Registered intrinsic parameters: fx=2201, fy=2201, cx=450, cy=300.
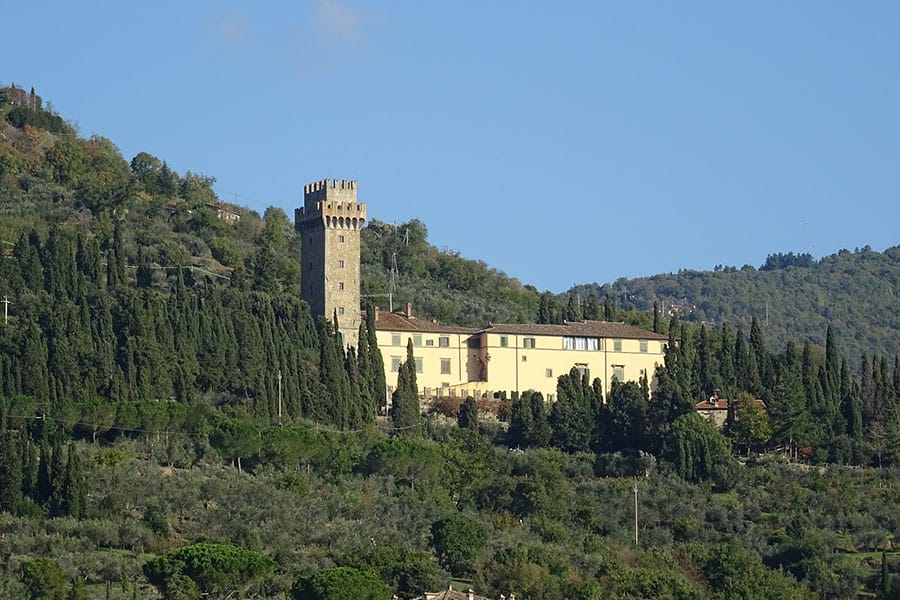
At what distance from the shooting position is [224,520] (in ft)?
251

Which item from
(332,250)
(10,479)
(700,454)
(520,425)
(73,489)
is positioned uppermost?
(332,250)

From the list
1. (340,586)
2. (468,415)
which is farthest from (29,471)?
(468,415)

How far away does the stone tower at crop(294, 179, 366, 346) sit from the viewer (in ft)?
321

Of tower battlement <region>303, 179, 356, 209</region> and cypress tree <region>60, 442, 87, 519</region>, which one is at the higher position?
tower battlement <region>303, 179, 356, 209</region>

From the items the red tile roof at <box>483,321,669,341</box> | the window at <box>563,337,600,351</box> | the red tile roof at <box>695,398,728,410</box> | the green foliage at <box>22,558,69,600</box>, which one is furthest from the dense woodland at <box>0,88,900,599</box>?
the window at <box>563,337,600,351</box>

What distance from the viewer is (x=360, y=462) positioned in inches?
3376

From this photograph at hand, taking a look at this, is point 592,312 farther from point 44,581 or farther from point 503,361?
point 44,581

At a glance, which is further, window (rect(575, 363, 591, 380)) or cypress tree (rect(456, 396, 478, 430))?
window (rect(575, 363, 591, 380))

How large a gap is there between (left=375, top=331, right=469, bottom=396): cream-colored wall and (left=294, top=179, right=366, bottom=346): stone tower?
166 centimetres

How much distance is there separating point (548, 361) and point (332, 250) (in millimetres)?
10968

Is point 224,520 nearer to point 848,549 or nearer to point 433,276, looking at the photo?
point 848,549

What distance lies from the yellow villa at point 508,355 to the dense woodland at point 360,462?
1.59 meters

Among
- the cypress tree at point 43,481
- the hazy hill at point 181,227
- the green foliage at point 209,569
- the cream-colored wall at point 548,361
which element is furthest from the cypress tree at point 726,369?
the green foliage at point 209,569

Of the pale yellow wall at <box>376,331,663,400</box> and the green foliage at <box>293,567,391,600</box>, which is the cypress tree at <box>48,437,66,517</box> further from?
the pale yellow wall at <box>376,331,663,400</box>
